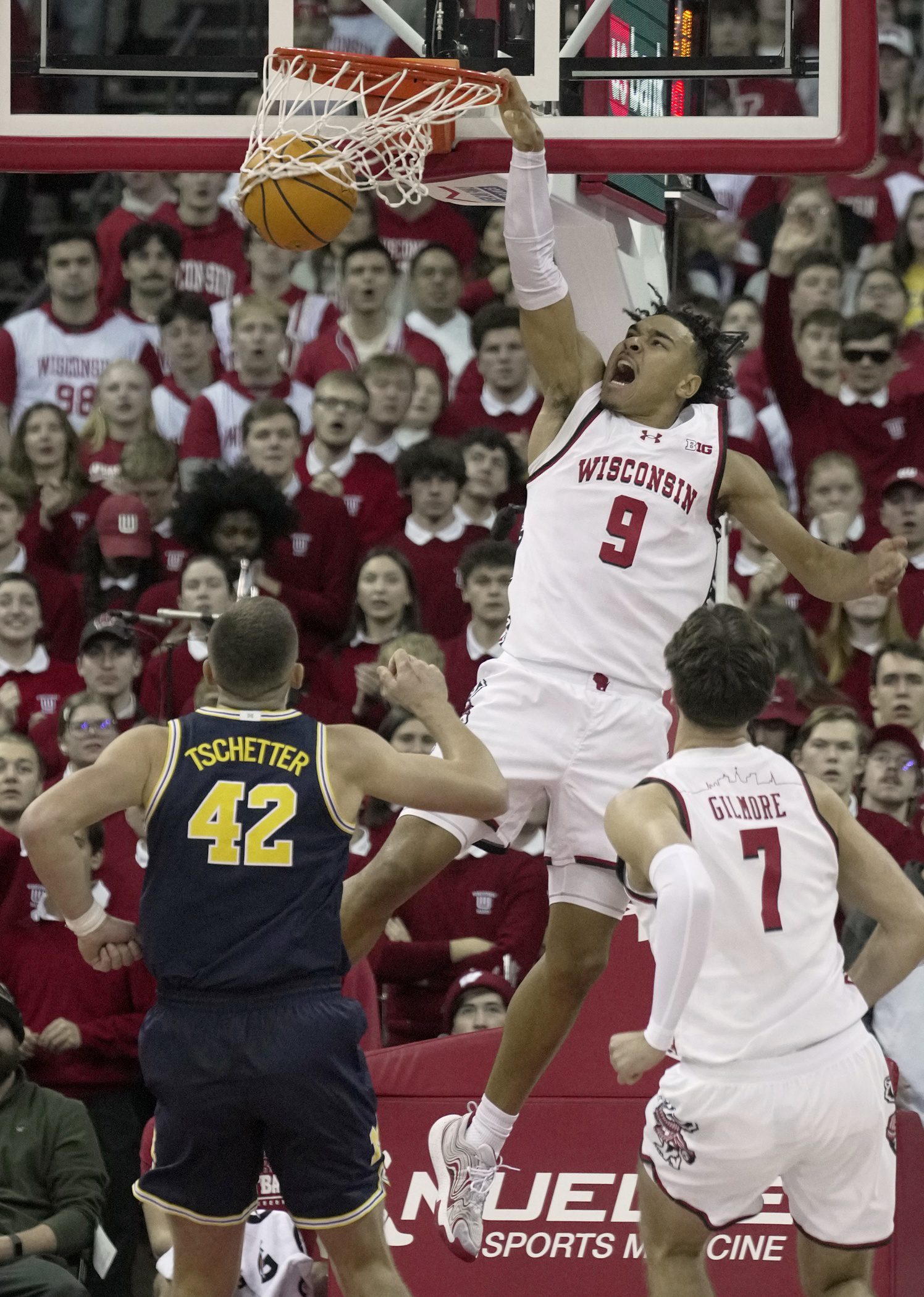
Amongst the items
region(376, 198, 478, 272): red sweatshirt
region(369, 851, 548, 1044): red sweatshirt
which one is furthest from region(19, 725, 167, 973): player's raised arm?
region(376, 198, 478, 272): red sweatshirt

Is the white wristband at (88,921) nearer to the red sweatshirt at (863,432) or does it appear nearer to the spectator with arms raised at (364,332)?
the spectator with arms raised at (364,332)

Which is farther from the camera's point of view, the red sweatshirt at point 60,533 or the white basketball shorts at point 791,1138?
the red sweatshirt at point 60,533

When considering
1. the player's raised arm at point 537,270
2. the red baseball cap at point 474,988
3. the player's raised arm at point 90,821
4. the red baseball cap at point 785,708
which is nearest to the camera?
the player's raised arm at point 90,821

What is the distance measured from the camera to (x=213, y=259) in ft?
34.9

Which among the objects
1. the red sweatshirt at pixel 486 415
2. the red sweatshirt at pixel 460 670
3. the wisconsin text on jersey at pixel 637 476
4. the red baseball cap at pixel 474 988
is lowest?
the red baseball cap at pixel 474 988

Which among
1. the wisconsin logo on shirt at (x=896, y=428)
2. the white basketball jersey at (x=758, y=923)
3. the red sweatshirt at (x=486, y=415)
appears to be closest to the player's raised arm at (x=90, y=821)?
the white basketball jersey at (x=758, y=923)

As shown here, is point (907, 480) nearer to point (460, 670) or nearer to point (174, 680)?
point (460, 670)

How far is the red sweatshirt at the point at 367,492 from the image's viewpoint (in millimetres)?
9219

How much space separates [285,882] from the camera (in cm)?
486

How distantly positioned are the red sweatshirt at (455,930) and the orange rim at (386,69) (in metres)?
2.92

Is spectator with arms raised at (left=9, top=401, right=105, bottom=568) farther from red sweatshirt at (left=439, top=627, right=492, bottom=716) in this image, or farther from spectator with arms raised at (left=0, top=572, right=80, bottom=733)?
red sweatshirt at (left=439, top=627, right=492, bottom=716)

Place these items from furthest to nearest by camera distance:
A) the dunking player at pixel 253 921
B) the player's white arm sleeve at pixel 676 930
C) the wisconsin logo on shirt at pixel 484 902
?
the wisconsin logo on shirt at pixel 484 902
the dunking player at pixel 253 921
the player's white arm sleeve at pixel 676 930

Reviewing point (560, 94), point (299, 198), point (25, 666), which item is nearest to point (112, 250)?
point (25, 666)

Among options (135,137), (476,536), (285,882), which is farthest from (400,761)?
(476,536)
